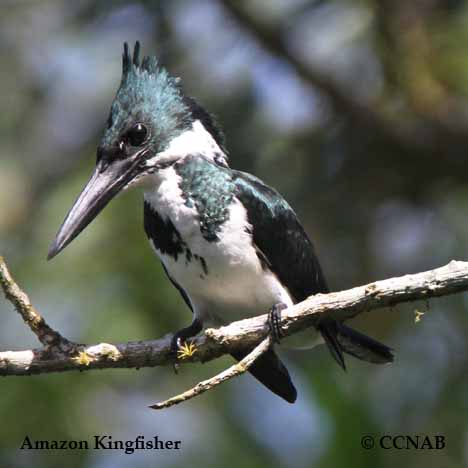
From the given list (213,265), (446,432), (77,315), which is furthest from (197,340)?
(446,432)

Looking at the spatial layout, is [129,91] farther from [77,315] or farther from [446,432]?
[446,432]

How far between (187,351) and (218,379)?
41cm

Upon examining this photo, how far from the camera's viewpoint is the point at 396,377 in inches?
238

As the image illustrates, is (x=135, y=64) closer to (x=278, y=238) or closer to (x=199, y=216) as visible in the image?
(x=199, y=216)

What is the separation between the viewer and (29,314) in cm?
338

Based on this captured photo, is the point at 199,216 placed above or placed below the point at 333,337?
above

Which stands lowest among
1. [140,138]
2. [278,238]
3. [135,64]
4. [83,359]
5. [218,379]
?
[218,379]

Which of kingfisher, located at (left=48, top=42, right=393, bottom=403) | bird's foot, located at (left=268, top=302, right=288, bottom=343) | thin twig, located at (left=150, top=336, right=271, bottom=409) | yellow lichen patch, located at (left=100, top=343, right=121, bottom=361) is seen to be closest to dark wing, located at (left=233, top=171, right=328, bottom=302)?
kingfisher, located at (left=48, top=42, right=393, bottom=403)

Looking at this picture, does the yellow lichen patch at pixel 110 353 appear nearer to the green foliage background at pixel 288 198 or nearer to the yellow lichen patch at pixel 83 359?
the yellow lichen patch at pixel 83 359

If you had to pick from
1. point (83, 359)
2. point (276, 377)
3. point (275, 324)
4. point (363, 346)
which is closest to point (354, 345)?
point (363, 346)

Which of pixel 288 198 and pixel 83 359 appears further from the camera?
pixel 288 198

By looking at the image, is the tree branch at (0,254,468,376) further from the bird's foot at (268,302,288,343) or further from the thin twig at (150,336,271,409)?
the thin twig at (150,336,271,409)

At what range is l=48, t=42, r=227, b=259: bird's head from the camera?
4070 millimetres

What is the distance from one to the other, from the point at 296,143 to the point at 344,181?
15.1 inches
